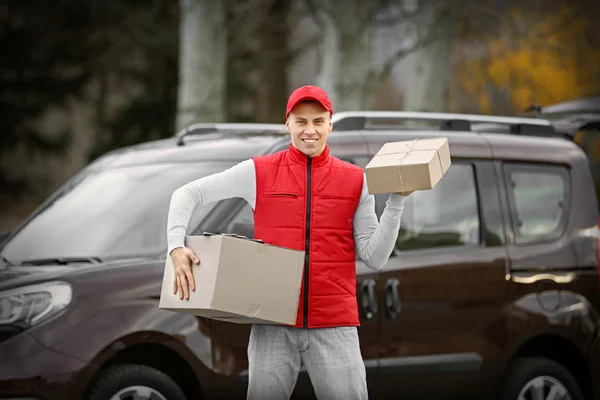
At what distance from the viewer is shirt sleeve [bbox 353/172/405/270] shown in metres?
4.86

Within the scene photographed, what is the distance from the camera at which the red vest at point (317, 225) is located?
16.4 ft

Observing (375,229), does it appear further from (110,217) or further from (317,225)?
(110,217)

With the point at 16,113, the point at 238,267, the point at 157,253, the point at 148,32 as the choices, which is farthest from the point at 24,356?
the point at 148,32

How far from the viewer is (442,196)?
714 cm

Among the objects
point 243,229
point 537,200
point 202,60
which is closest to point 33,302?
point 243,229

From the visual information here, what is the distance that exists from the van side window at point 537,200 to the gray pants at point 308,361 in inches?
A: 98.6

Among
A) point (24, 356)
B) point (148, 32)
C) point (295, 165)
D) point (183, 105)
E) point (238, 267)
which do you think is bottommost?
point (24, 356)

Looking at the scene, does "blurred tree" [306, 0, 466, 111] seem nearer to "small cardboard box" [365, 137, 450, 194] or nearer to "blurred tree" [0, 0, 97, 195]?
"blurred tree" [0, 0, 97, 195]

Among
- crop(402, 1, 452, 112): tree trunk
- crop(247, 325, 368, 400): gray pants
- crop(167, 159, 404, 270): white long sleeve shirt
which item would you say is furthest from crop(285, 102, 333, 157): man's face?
crop(402, 1, 452, 112): tree trunk

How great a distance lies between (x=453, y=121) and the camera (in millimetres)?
7496

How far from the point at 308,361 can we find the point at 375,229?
567 millimetres

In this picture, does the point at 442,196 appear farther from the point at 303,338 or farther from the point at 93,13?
the point at 93,13

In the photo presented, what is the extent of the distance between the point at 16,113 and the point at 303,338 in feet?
59.8

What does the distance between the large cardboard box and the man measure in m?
0.10
